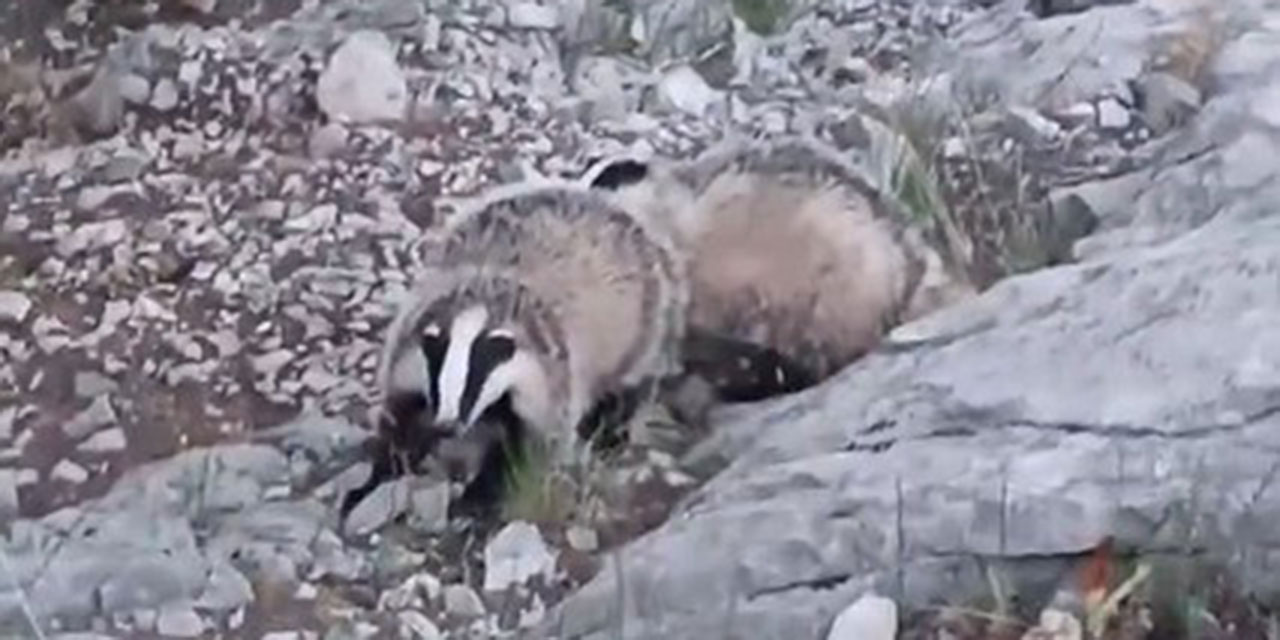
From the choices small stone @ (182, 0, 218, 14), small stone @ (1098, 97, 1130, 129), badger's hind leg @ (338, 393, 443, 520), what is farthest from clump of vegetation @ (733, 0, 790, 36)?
badger's hind leg @ (338, 393, 443, 520)

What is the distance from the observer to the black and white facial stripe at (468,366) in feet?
14.4

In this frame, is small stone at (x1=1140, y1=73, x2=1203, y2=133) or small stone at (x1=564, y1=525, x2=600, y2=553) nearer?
small stone at (x1=564, y1=525, x2=600, y2=553)

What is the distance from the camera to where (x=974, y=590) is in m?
3.93

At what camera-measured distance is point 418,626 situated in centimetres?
419

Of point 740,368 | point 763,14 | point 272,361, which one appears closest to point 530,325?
point 740,368

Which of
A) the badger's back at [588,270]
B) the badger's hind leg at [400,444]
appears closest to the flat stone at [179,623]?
the badger's hind leg at [400,444]

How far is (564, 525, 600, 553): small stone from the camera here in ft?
14.5

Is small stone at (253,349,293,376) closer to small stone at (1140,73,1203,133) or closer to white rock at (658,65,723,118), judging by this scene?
white rock at (658,65,723,118)

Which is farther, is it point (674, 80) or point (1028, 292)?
point (674, 80)

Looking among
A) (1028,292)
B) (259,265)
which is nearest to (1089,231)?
(1028,292)

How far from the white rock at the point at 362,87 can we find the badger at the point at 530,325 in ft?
2.93

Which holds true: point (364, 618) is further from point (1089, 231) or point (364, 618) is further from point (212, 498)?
point (1089, 231)

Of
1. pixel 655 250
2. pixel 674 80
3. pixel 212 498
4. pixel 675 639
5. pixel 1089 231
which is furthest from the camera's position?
pixel 674 80

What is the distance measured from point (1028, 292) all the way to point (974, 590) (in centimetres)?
79
